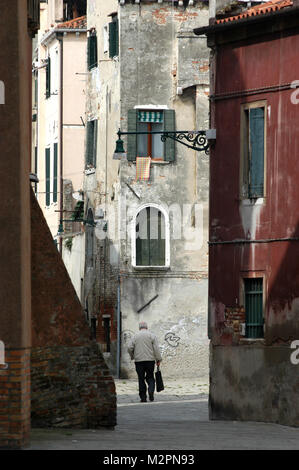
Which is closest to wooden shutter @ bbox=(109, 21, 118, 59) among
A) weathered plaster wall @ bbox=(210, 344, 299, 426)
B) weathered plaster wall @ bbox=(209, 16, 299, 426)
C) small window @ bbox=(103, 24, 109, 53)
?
small window @ bbox=(103, 24, 109, 53)

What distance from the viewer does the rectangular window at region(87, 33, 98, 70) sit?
134 feet

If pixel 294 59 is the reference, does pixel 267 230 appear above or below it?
below

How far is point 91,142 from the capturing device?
40.9 meters

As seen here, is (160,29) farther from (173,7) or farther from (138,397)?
(138,397)

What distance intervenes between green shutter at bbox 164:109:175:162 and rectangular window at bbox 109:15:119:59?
2496 millimetres

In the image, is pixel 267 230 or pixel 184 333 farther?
pixel 184 333

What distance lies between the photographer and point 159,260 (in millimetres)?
36844

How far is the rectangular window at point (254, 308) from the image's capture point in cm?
2253

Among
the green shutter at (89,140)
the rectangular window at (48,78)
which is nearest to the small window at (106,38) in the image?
the green shutter at (89,140)

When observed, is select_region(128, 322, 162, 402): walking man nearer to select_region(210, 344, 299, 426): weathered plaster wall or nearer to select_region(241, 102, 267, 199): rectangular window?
select_region(210, 344, 299, 426): weathered plaster wall

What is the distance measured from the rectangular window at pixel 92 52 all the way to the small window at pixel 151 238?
6.26 m

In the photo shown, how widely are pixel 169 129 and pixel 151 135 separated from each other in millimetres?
539
